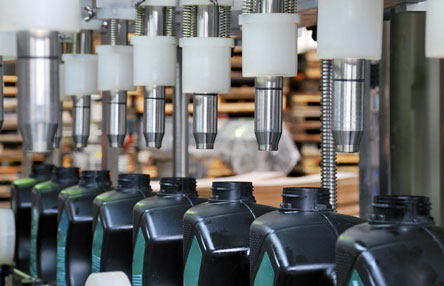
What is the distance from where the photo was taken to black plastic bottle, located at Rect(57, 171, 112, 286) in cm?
205

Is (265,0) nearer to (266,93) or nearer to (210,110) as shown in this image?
(266,93)

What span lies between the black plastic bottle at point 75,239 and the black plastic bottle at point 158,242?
1.25ft

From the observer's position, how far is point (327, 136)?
164 centimetres

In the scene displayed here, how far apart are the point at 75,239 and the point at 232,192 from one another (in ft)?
2.14

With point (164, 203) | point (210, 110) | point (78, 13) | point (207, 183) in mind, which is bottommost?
point (207, 183)

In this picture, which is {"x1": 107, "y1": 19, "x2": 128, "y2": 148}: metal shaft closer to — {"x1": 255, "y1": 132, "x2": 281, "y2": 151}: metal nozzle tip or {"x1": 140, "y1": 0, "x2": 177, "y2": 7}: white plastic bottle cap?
{"x1": 140, "y1": 0, "x2": 177, "y2": 7}: white plastic bottle cap

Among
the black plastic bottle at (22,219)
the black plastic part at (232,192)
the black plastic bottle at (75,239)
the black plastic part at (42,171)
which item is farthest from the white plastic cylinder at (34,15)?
the black plastic part at (42,171)

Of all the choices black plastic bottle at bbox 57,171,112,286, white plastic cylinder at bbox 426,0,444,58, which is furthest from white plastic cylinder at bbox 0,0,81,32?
black plastic bottle at bbox 57,171,112,286

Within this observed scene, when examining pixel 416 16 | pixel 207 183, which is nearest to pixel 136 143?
pixel 207 183

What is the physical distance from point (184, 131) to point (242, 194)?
100 centimetres

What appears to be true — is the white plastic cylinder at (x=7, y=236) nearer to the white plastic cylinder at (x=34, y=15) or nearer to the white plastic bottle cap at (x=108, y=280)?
the white plastic bottle cap at (x=108, y=280)

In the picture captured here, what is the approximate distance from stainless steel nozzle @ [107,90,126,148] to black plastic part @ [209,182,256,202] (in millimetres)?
508

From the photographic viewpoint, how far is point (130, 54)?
195 centimetres

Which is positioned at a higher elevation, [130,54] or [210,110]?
[130,54]
